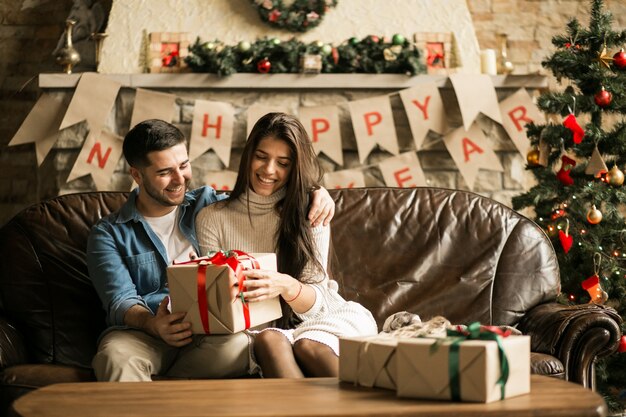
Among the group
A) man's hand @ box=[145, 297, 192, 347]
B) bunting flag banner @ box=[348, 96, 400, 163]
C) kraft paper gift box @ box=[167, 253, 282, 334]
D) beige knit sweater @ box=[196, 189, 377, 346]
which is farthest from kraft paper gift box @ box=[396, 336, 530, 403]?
bunting flag banner @ box=[348, 96, 400, 163]

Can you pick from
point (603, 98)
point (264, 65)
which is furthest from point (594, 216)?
point (264, 65)

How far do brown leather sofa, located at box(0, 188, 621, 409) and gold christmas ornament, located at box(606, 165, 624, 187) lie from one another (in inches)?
27.4

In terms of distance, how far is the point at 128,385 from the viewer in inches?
76.2

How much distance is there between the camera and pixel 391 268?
3.13 m

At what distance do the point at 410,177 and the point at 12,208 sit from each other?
2319 mm

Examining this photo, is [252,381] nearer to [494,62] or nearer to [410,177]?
[410,177]

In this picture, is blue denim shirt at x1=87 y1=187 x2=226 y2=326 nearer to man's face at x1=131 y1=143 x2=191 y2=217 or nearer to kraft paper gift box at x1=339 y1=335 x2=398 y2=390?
man's face at x1=131 y1=143 x2=191 y2=217

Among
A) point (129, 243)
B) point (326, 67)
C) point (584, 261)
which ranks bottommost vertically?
point (584, 261)

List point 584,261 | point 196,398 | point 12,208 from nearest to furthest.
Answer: point 196,398 < point 584,261 < point 12,208

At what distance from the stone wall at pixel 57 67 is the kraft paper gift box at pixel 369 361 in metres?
2.86

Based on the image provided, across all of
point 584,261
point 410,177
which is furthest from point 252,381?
point 410,177

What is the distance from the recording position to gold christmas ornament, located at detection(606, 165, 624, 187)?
3.73 m

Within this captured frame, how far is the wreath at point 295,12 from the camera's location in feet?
15.4

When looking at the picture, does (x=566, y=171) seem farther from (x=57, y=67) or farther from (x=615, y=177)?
(x=57, y=67)
